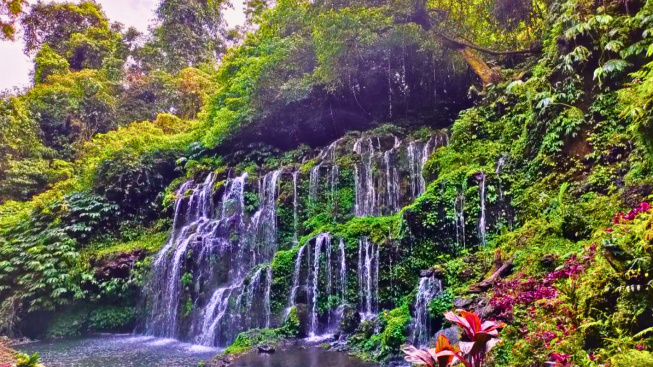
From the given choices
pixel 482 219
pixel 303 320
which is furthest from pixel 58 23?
pixel 482 219

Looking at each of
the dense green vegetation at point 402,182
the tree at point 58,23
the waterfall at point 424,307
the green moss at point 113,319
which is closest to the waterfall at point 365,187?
the dense green vegetation at point 402,182

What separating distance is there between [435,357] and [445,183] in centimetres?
667

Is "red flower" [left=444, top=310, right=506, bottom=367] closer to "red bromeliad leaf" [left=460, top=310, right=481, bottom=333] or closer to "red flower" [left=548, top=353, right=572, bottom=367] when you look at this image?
"red bromeliad leaf" [left=460, top=310, right=481, bottom=333]

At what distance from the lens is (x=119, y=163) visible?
17.8 m

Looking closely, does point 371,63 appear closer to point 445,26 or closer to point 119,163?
point 445,26

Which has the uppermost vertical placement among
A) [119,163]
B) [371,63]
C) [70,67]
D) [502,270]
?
[70,67]

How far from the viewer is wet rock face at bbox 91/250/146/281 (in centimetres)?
1459

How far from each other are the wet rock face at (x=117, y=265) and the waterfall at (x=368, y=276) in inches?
332

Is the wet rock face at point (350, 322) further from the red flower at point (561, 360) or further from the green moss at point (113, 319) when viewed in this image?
the green moss at point (113, 319)

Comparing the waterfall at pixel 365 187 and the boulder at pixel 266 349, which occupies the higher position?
the waterfall at pixel 365 187

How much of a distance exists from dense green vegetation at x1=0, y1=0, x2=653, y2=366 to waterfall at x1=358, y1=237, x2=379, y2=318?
7.4 inches

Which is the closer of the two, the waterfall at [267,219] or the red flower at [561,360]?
the red flower at [561,360]

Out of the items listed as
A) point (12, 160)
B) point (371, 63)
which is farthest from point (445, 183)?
point (12, 160)

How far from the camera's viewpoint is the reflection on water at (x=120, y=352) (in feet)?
29.7
